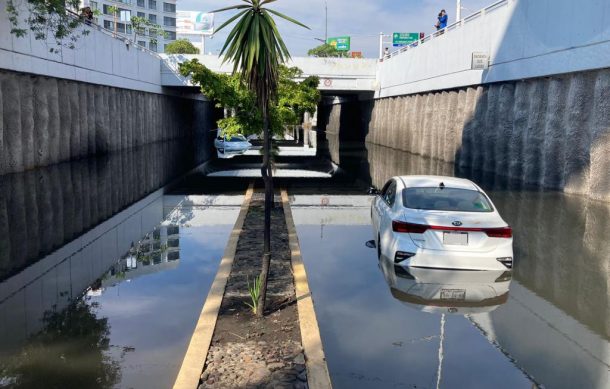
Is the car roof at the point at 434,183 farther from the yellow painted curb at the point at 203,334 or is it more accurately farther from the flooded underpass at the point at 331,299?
the yellow painted curb at the point at 203,334

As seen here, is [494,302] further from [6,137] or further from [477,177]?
[6,137]

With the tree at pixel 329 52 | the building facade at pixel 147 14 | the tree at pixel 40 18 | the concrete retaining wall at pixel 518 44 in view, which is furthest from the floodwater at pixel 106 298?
the building facade at pixel 147 14

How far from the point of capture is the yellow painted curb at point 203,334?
4738 millimetres

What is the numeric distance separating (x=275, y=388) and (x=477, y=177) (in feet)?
62.3

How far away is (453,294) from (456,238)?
0.81 metres

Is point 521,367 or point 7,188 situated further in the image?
point 7,188

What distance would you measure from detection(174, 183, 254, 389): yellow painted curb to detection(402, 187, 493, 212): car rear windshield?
2900 millimetres

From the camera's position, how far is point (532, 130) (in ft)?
65.5

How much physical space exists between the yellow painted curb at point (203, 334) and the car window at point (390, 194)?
2686 millimetres

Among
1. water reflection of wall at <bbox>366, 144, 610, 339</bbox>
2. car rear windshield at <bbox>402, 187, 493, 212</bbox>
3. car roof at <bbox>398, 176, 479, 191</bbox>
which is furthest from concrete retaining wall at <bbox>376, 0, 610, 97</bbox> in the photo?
car rear windshield at <bbox>402, 187, 493, 212</bbox>

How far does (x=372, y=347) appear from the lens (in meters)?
5.79

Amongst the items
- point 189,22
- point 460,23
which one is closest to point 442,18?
point 460,23

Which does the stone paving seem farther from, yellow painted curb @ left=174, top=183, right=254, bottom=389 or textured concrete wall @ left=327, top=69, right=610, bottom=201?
textured concrete wall @ left=327, top=69, right=610, bottom=201

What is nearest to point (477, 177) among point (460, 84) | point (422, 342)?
point (460, 84)
